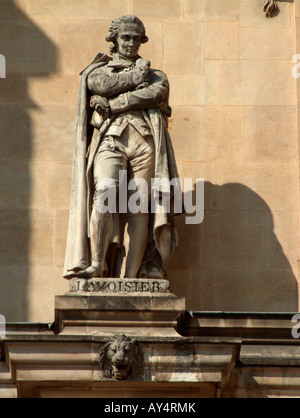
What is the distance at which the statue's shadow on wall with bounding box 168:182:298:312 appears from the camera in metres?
14.8

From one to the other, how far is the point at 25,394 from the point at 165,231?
6.55 feet

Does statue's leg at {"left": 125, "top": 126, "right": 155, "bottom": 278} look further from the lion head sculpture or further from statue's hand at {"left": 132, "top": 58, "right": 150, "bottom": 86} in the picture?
the lion head sculpture

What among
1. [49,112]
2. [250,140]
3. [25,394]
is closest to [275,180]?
[250,140]

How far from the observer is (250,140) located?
50.2 ft

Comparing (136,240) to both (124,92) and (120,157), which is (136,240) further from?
(124,92)

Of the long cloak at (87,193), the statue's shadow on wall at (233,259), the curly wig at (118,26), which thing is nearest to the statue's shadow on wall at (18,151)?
the long cloak at (87,193)

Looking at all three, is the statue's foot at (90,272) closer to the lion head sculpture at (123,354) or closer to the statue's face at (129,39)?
the lion head sculpture at (123,354)

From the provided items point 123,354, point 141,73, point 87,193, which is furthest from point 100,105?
point 123,354

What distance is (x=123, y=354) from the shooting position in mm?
12922

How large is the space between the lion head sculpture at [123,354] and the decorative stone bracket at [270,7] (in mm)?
4341

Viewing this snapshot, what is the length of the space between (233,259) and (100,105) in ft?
6.91

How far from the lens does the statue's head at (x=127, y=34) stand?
47.2 ft

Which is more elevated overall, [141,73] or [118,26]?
[118,26]

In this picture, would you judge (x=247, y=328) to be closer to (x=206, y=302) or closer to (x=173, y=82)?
(x=206, y=302)
